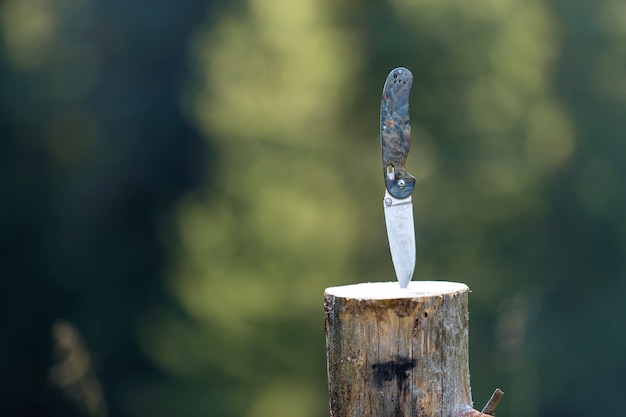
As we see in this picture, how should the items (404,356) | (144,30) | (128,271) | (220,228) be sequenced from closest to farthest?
(404,356), (220,228), (128,271), (144,30)

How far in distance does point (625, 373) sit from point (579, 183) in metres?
2.20

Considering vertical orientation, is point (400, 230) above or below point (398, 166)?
below

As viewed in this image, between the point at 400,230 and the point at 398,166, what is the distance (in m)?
0.20

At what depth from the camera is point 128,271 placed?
9.82 metres

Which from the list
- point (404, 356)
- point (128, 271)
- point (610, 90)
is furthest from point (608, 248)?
point (404, 356)

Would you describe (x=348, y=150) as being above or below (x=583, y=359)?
above

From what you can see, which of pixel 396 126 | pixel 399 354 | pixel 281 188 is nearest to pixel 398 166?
pixel 396 126

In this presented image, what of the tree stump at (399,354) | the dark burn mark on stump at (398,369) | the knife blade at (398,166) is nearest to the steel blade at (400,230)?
the knife blade at (398,166)

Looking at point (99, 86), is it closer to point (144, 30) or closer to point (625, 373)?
point (144, 30)

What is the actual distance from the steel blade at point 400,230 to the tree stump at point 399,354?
234mm

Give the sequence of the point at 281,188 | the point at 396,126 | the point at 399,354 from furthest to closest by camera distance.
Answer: the point at 281,188 < the point at 396,126 < the point at 399,354

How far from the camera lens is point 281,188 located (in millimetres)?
8703

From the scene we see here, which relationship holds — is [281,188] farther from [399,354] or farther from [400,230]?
[399,354]

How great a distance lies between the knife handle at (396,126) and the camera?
2.67m
